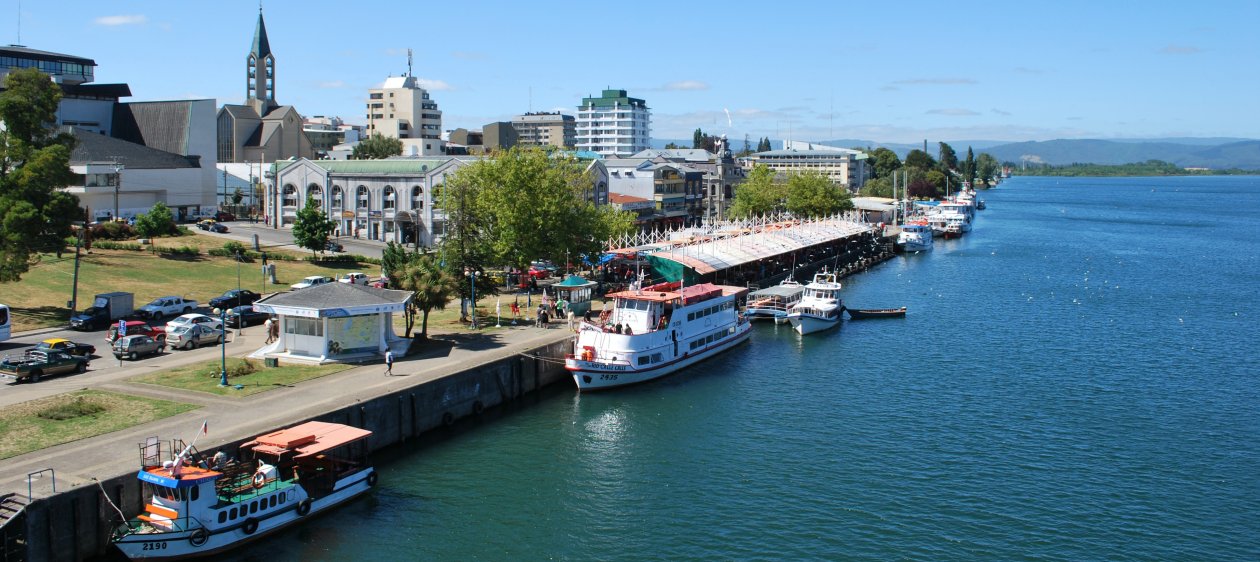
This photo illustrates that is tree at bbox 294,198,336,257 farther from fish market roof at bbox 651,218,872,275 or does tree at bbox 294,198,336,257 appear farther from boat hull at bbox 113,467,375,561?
boat hull at bbox 113,467,375,561

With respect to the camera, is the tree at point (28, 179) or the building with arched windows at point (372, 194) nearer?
the tree at point (28, 179)

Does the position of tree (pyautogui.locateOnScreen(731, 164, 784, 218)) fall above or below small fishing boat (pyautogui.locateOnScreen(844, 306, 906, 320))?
above

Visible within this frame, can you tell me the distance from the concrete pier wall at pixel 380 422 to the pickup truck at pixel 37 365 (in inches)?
548

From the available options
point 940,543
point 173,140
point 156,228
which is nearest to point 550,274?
point 156,228

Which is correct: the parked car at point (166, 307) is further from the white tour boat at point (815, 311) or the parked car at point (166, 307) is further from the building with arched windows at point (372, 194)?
the white tour boat at point (815, 311)

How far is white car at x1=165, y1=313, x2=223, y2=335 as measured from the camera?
54.6 metres

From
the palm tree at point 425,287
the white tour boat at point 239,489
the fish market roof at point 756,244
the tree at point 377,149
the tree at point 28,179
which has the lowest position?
the white tour boat at point 239,489

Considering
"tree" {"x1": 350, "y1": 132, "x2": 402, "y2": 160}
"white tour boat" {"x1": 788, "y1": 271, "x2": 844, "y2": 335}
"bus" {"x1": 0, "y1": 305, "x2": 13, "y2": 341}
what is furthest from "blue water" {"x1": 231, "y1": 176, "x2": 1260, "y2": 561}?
"tree" {"x1": 350, "y1": 132, "x2": 402, "y2": 160}

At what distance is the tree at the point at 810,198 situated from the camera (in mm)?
156625

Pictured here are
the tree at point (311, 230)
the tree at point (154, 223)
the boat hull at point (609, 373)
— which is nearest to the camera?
the boat hull at point (609, 373)

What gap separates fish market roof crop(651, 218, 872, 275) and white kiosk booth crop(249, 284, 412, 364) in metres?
34.8

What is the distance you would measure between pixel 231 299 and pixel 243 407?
2470 cm

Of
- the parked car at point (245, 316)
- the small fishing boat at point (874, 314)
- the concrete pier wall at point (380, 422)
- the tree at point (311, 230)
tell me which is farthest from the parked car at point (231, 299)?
the small fishing boat at point (874, 314)

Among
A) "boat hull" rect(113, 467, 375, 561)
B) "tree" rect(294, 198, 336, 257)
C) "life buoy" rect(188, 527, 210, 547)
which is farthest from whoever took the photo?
"tree" rect(294, 198, 336, 257)
